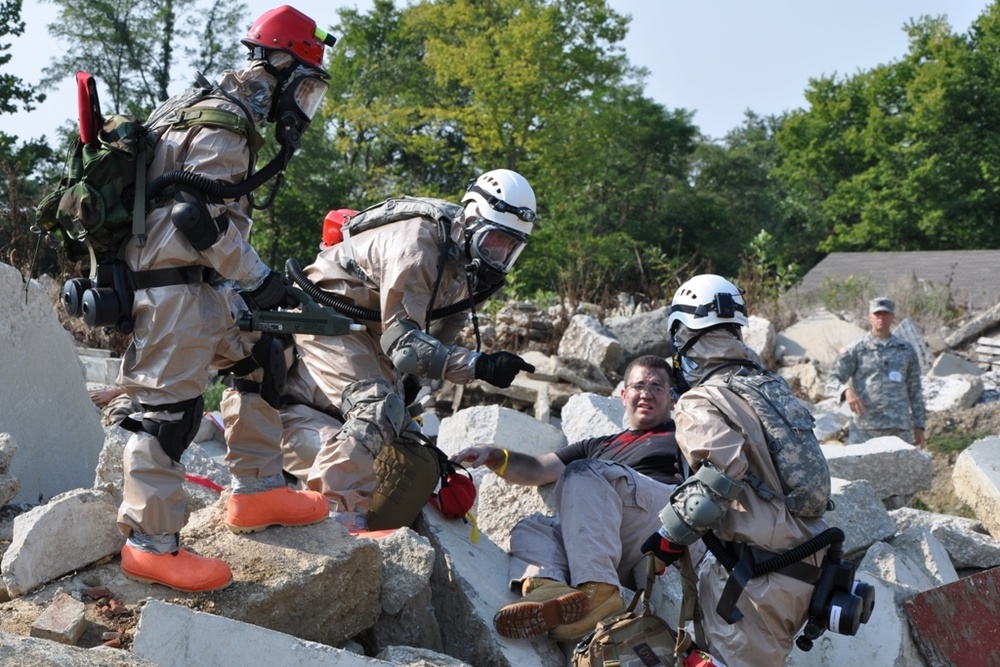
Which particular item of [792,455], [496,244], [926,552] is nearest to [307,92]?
[496,244]

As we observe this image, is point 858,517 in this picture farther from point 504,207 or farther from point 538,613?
point 504,207

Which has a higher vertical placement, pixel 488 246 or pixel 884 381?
pixel 488 246

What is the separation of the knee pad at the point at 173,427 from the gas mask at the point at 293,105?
3.49ft

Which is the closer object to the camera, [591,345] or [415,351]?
[415,351]

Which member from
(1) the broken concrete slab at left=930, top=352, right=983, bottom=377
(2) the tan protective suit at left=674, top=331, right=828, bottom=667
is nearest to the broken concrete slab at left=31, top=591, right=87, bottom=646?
(2) the tan protective suit at left=674, top=331, right=828, bottom=667

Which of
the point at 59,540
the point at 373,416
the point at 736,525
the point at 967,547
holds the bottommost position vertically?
the point at 967,547

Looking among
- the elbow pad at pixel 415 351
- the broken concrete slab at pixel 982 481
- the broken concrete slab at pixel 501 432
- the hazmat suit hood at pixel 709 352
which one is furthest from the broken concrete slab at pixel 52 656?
the broken concrete slab at pixel 982 481

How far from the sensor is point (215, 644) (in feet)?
10.6

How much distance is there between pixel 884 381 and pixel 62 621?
6790mm

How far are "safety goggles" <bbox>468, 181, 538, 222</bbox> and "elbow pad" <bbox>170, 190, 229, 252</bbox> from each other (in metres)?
1.52

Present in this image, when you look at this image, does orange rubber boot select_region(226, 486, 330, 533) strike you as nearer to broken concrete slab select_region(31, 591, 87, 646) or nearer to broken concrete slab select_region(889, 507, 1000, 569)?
broken concrete slab select_region(31, 591, 87, 646)

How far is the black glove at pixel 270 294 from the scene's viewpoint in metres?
3.96

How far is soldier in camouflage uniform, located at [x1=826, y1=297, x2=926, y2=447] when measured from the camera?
28.1 feet

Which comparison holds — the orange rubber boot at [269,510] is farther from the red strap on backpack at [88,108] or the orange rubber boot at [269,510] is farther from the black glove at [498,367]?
the red strap on backpack at [88,108]
